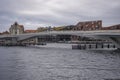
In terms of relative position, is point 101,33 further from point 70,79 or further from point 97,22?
point 97,22

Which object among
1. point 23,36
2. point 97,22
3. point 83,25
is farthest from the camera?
point 83,25

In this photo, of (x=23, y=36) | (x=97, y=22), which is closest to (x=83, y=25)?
(x=97, y=22)

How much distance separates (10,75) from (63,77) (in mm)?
6352

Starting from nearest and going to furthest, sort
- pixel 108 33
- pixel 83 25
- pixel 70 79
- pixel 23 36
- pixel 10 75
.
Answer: pixel 70 79, pixel 10 75, pixel 108 33, pixel 23 36, pixel 83 25

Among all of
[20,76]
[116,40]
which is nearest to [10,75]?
[20,76]

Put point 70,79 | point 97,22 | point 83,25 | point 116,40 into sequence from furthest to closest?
1. point 83,25
2. point 97,22
3. point 116,40
4. point 70,79

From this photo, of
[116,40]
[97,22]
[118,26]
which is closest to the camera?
[116,40]

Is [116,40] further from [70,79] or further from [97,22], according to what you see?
[97,22]

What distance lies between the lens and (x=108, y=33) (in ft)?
249

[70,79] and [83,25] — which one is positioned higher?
[83,25]

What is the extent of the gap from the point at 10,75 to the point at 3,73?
6.34 ft

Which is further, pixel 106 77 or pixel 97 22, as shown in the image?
pixel 97 22

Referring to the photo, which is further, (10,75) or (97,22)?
(97,22)

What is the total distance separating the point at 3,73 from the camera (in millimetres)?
31953
